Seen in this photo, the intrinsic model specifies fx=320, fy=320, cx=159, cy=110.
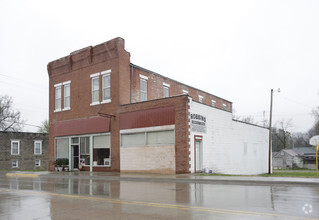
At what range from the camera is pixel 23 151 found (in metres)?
46.0

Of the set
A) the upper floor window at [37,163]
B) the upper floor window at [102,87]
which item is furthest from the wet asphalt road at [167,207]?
the upper floor window at [37,163]

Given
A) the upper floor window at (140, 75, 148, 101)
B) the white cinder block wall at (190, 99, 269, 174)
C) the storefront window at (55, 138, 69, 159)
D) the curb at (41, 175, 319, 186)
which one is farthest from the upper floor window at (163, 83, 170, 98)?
the curb at (41, 175, 319, 186)

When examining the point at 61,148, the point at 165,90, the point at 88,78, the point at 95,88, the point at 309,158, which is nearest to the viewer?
the point at 95,88

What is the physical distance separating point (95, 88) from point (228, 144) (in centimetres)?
1201

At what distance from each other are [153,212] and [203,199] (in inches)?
101

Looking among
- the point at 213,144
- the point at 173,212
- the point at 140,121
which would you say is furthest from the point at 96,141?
the point at 173,212

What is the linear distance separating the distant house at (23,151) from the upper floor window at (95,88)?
23.5 meters

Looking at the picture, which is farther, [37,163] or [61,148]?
[37,163]

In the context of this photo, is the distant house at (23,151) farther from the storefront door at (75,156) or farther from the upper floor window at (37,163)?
the storefront door at (75,156)

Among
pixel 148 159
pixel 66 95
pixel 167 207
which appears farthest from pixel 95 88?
pixel 167 207

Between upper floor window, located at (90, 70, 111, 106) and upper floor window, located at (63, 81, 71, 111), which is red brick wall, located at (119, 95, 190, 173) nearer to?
upper floor window, located at (90, 70, 111, 106)

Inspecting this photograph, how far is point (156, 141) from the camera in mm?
22141

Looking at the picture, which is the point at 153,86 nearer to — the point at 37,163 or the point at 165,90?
the point at 165,90

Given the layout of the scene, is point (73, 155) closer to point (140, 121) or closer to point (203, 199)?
point (140, 121)
